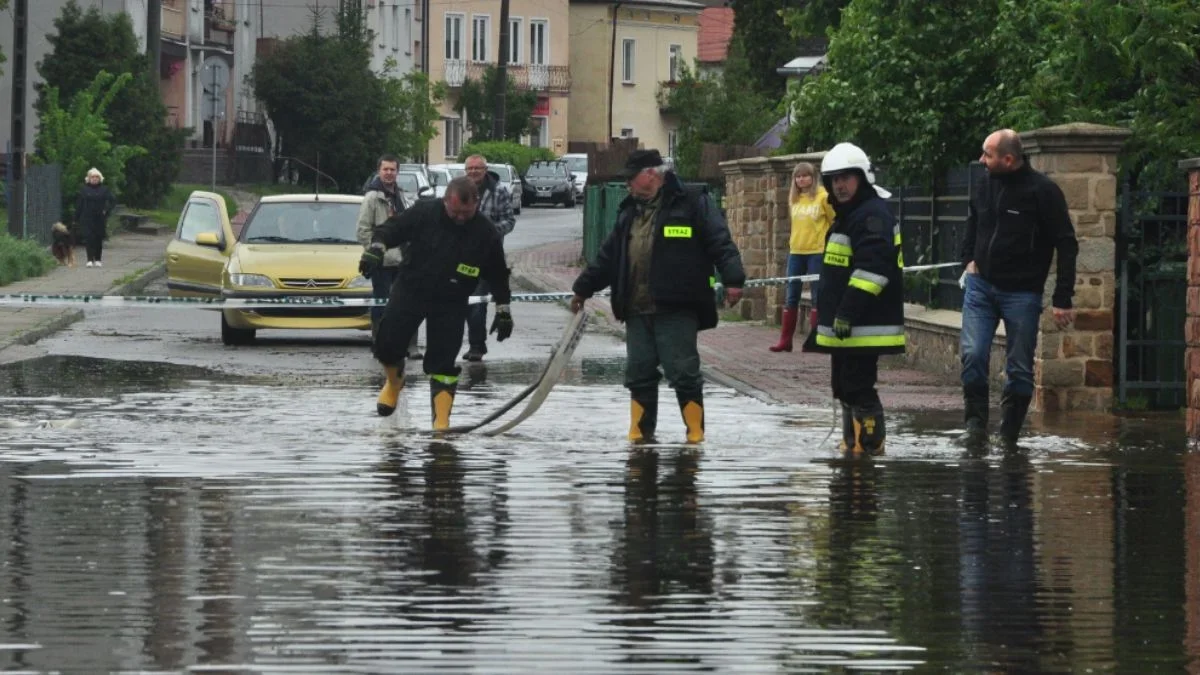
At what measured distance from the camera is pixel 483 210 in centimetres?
2091

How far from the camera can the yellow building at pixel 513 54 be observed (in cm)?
9850

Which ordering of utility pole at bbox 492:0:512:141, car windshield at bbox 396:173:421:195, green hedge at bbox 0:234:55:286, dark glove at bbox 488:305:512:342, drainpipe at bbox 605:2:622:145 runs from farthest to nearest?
drainpipe at bbox 605:2:622:145
utility pole at bbox 492:0:512:141
car windshield at bbox 396:173:421:195
green hedge at bbox 0:234:55:286
dark glove at bbox 488:305:512:342

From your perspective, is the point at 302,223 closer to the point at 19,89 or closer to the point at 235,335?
the point at 235,335

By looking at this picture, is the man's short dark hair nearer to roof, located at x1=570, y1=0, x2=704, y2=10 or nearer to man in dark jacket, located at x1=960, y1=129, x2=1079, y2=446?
man in dark jacket, located at x1=960, y1=129, x2=1079, y2=446

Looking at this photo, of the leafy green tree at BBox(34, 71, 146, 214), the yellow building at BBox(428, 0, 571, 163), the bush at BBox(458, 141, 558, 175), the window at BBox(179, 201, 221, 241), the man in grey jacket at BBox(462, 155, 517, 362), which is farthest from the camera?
the yellow building at BBox(428, 0, 571, 163)

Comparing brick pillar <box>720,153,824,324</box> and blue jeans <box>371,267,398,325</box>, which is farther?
brick pillar <box>720,153,824,324</box>

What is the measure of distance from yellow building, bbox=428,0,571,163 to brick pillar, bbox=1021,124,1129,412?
81.1 m

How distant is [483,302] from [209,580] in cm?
1172

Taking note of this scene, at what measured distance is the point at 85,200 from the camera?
36.2m

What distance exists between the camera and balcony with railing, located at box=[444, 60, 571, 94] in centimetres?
9956

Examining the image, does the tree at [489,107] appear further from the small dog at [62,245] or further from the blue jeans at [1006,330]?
the blue jeans at [1006,330]

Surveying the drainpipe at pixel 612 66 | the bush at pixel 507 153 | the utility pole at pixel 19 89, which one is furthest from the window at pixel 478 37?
the utility pole at pixel 19 89

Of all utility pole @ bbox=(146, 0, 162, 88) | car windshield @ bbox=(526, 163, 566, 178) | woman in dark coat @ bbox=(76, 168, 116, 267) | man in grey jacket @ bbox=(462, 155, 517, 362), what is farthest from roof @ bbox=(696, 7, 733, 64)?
man in grey jacket @ bbox=(462, 155, 517, 362)

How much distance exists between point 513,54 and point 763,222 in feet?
255
